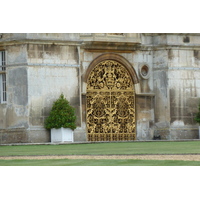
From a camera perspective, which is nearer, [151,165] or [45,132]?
[151,165]

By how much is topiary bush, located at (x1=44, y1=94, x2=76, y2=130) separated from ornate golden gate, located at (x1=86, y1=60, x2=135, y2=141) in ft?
5.87

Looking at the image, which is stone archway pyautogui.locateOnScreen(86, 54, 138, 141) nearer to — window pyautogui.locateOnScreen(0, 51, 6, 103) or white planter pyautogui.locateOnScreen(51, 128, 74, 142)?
white planter pyautogui.locateOnScreen(51, 128, 74, 142)

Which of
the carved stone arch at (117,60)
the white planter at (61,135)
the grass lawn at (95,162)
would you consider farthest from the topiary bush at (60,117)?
the grass lawn at (95,162)

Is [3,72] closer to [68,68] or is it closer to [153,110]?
[68,68]

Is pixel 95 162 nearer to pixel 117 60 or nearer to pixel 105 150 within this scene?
pixel 105 150

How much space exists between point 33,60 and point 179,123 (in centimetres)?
665

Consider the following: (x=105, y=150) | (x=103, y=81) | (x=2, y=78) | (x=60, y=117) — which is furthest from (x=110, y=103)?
(x=105, y=150)

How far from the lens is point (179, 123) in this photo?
88.2 ft

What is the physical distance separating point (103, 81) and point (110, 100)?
0.82m

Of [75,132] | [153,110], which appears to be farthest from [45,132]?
[153,110]

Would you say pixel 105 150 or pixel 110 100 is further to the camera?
pixel 110 100

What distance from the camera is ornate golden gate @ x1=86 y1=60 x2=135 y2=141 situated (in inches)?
1037

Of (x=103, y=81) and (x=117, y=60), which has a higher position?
(x=117, y=60)

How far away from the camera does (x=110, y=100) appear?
87.5 feet
